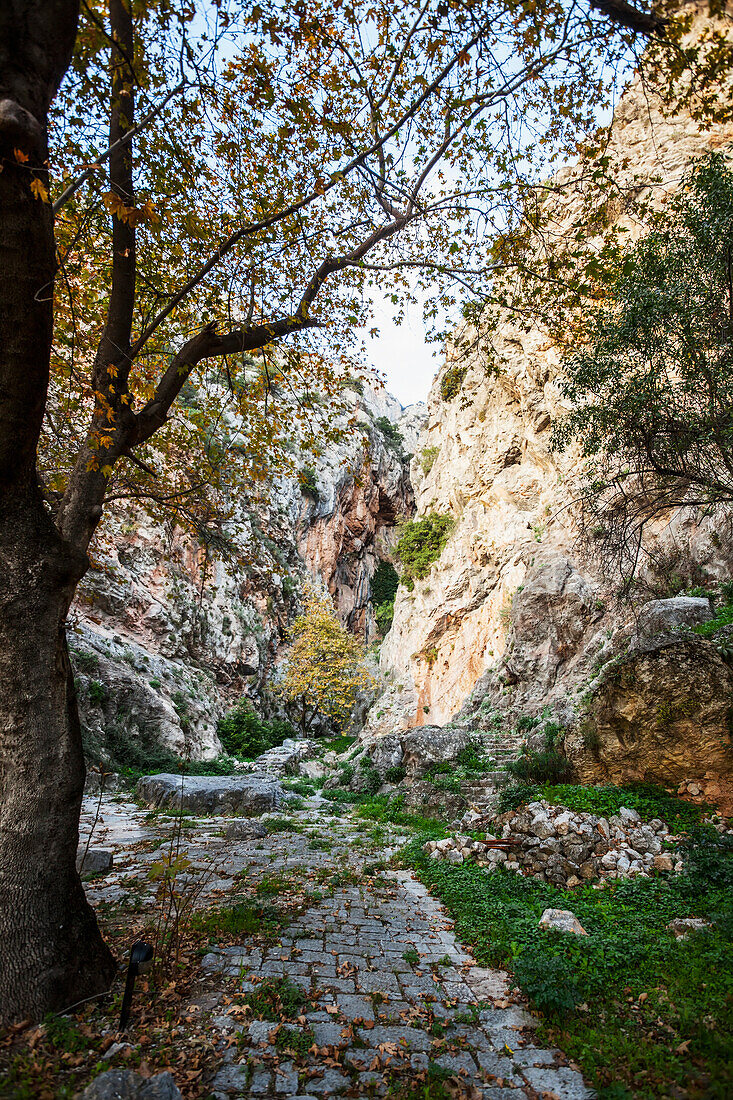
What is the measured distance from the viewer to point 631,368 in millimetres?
7738

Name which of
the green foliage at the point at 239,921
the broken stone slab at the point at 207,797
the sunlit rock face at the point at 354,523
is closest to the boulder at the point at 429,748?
the broken stone slab at the point at 207,797

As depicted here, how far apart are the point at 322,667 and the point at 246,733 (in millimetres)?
5483

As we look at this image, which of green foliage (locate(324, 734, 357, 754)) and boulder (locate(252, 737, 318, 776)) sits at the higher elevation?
boulder (locate(252, 737, 318, 776))

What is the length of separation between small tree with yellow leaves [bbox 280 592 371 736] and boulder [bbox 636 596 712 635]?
18227mm

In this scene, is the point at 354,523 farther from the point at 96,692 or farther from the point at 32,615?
the point at 32,615

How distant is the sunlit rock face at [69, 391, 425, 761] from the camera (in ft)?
43.0

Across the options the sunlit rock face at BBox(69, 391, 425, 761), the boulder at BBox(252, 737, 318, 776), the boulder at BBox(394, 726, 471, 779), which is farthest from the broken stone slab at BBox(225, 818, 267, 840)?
the boulder at BBox(252, 737, 318, 776)

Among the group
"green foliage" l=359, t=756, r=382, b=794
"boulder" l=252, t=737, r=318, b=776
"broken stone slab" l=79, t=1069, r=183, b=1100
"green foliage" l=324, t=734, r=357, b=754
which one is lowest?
"green foliage" l=324, t=734, r=357, b=754

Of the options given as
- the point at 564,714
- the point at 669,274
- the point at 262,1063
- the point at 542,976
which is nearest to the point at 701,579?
the point at 564,714

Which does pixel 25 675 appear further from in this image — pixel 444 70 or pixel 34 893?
pixel 444 70

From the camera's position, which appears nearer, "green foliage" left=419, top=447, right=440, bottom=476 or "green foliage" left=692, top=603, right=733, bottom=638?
"green foliage" left=692, top=603, right=733, bottom=638

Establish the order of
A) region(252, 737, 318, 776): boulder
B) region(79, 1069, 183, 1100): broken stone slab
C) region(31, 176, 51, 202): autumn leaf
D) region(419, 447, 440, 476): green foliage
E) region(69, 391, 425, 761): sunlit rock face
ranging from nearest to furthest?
region(79, 1069, 183, 1100): broken stone slab, region(31, 176, 51, 202): autumn leaf, region(69, 391, 425, 761): sunlit rock face, region(252, 737, 318, 776): boulder, region(419, 447, 440, 476): green foliage

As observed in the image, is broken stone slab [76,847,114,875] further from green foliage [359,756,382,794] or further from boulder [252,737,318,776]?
boulder [252,737,318,776]

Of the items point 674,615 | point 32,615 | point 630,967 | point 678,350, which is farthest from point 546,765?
point 32,615
